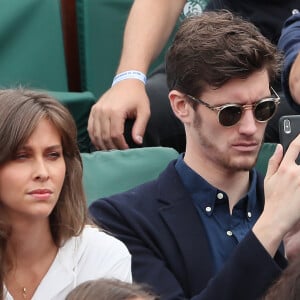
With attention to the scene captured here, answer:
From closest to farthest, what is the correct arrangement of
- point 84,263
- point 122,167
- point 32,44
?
point 84,263 → point 122,167 → point 32,44

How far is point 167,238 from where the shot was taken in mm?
1793

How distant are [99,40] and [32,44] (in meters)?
0.25

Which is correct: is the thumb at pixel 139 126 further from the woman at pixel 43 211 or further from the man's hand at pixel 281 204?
the man's hand at pixel 281 204

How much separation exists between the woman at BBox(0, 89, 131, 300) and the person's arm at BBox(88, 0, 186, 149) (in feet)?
1.79

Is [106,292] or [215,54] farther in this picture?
[215,54]

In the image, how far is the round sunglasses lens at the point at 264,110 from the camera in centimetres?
180

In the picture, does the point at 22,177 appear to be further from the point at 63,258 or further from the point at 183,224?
the point at 183,224

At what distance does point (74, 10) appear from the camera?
3.08m

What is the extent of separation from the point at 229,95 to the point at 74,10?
1.40 meters

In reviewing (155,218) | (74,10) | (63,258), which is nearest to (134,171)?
(155,218)

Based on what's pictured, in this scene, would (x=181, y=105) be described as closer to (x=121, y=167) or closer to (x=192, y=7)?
(x=121, y=167)

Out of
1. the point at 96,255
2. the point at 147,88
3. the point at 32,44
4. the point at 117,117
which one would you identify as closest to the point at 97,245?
the point at 96,255

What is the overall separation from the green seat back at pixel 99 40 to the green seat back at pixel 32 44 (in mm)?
106

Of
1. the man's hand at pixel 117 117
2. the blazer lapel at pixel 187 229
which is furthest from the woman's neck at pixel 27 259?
the man's hand at pixel 117 117
